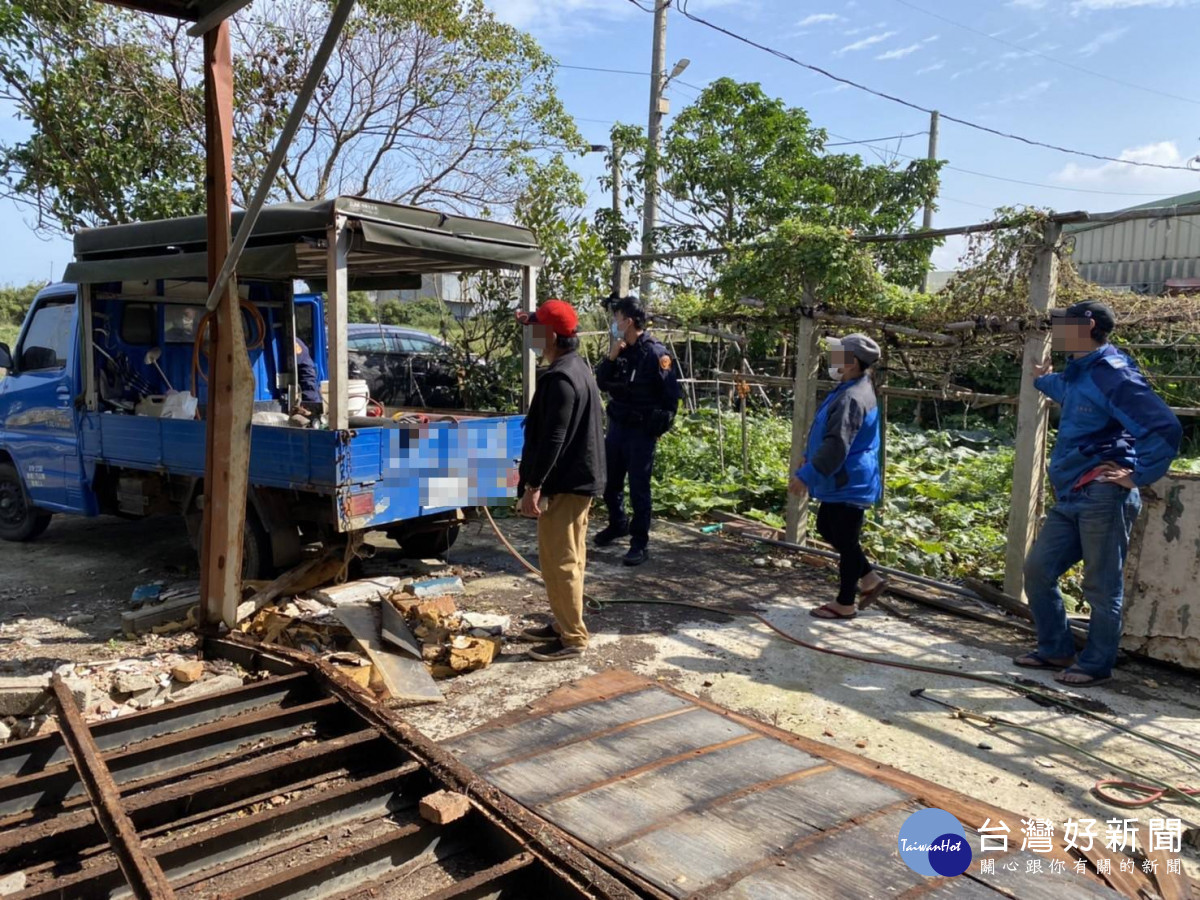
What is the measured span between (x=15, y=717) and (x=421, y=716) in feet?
5.85

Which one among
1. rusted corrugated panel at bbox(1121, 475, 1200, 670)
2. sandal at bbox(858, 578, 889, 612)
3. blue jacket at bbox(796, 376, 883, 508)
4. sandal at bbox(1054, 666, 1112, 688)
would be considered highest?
blue jacket at bbox(796, 376, 883, 508)

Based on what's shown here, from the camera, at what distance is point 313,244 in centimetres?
525

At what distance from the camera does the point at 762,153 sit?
1297cm

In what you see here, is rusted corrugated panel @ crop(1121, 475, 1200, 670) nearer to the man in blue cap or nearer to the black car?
the man in blue cap

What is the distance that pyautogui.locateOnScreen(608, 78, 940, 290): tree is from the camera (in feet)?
41.6

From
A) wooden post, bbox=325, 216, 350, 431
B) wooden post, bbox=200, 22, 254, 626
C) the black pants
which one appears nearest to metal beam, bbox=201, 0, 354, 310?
wooden post, bbox=200, 22, 254, 626

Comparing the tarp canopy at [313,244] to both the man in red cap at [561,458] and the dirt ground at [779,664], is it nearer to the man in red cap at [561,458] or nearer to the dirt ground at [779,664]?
the man in red cap at [561,458]

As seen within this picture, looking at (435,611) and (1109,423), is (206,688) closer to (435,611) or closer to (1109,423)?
(435,611)

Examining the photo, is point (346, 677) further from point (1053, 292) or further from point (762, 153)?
point (762, 153)

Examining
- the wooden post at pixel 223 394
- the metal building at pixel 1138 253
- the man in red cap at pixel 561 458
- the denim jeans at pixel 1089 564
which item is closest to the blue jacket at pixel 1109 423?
the denim jeans at pixel 1089 564

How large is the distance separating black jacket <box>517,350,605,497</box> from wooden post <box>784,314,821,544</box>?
9.15 ft

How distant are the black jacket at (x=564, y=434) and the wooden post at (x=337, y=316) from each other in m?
1.30

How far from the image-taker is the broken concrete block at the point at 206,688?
13.1 feet

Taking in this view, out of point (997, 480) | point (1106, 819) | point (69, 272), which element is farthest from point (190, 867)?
point (997, 480)
